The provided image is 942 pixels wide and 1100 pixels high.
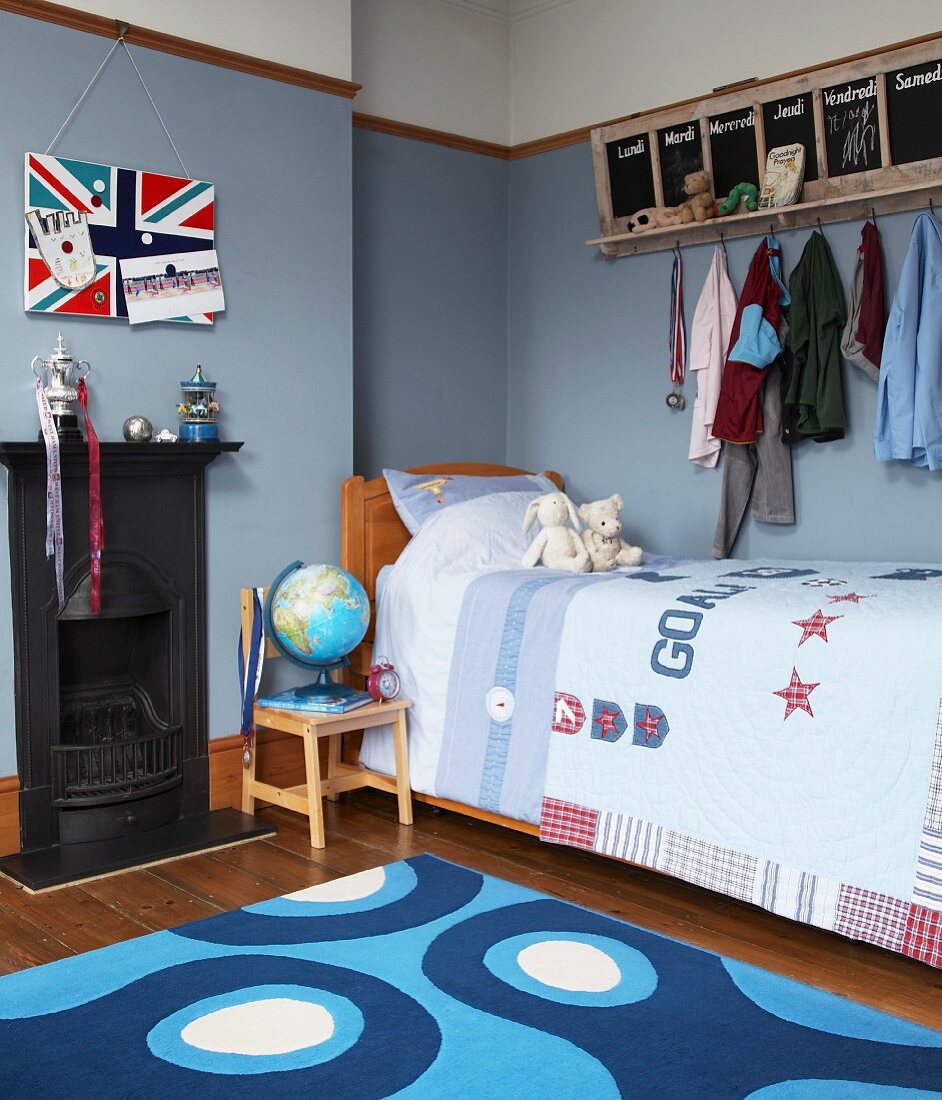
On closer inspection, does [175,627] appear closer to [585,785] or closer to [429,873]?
[429,873]

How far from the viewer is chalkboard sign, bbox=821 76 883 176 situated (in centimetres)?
363

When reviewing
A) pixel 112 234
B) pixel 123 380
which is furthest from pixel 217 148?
pixel 123 380

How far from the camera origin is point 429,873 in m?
3.02

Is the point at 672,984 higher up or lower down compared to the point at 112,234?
lower down

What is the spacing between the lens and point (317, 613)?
11.1ft

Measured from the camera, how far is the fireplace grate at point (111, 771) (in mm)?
3195

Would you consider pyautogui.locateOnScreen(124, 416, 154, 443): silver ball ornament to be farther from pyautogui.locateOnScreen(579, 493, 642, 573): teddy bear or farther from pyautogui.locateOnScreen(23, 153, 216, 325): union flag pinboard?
pyautogui.locateOnScreen(579, 493, 642, 573): teddy bear

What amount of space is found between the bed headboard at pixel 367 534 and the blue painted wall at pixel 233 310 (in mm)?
59

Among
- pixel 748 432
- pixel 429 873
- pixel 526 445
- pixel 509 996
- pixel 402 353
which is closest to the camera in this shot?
pixel 509 996

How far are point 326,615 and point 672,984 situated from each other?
1511 mm

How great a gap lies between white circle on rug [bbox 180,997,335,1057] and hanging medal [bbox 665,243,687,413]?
2.76 m

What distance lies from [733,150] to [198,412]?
2071mm

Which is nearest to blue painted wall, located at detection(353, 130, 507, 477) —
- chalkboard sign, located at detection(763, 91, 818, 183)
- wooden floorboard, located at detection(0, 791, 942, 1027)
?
chalkboard sign, located at detection(763, 91, 818, 183)

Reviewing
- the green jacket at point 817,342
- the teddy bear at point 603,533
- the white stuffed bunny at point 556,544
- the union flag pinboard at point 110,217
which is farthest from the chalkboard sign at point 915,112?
the union flag pinboard at point 110,217
